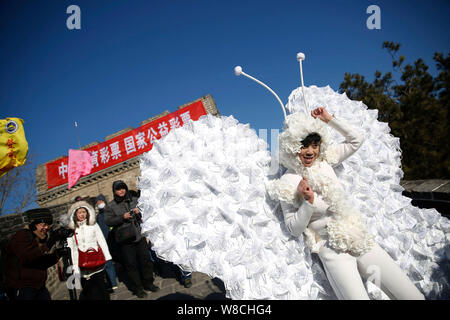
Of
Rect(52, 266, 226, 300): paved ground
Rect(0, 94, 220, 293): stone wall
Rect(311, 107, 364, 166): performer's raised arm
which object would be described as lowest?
Rect(52, 266, 226, 300): paved ground

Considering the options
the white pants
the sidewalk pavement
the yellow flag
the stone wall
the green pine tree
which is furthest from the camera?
the stone wall

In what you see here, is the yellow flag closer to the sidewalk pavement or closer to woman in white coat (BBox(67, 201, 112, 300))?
woman in white coat (BBox(67, 201, 112, 300))

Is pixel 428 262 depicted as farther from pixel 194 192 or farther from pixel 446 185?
pixel 194 192

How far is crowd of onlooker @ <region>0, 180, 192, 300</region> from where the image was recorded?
2674 millimetres

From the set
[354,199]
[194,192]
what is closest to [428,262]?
[354,199]

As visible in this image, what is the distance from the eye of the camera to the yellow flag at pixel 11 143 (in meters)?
2.84

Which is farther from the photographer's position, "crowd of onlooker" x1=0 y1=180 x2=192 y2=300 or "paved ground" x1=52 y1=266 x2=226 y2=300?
"paved ground" x1=52 y1=266 x2=226 y2=300

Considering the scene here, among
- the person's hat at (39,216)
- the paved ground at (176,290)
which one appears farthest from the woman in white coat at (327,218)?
the person's hat at (39,216)

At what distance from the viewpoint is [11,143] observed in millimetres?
2891

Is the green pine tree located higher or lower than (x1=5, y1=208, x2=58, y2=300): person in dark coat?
higher

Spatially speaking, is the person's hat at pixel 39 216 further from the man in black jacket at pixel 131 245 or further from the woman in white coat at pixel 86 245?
the man in black jacket at pixel 131 245

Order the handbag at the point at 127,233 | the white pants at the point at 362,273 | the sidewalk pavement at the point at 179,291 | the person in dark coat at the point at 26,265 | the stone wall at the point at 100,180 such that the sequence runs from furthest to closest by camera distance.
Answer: the stone wall at the point at 100,180 → the handbag at the point at 127,233 → the sidewalk pavement at the point at 179,291 → the person in dark coat at the point at 26,265 → the white pants at the point at 362,273

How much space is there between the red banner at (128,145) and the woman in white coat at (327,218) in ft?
44.4

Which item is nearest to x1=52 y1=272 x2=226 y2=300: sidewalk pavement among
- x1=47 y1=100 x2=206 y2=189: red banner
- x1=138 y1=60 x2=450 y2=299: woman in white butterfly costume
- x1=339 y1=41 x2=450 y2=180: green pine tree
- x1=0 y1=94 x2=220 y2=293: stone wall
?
x1=138 y1=60 x2=450 y2=299: woman in white butterfly costume
